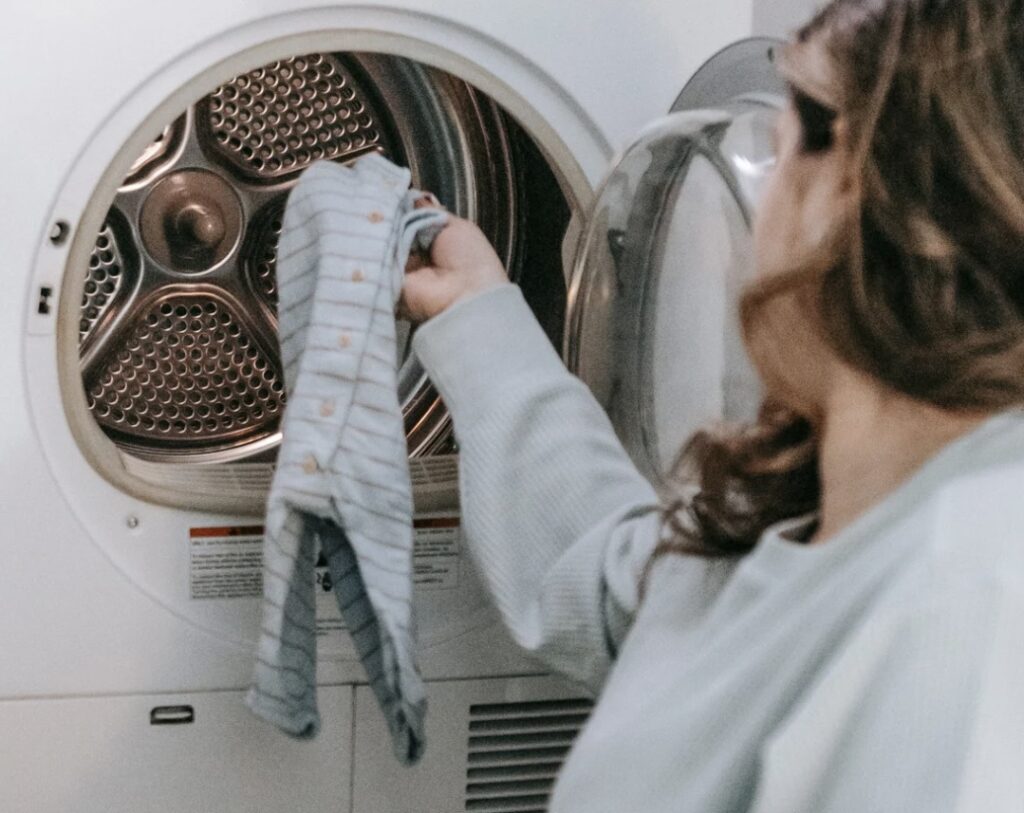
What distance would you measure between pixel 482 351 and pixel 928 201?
40cm

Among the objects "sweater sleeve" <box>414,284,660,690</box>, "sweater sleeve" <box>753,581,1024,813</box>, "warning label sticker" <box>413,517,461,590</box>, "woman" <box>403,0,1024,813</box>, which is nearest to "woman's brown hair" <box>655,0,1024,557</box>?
"woman" <box>403,0,1024,813</box>

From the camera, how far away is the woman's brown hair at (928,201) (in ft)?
1.61

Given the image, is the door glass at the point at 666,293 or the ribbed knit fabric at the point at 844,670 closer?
the ribbed knit fabric at the point at 844,670

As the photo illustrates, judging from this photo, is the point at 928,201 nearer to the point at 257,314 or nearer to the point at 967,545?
the point at 967,545

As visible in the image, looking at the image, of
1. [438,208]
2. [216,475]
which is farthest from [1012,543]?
[216,475]

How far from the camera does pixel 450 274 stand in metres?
0.90

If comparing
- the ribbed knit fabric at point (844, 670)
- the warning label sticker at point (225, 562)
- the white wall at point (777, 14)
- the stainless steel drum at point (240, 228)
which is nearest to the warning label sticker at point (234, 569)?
the warning label sticker at point (225, 562)

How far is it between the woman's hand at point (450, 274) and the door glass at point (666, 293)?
100 mm

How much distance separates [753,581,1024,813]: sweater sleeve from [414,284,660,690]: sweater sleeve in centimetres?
33

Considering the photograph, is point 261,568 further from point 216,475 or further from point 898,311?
point 898,311

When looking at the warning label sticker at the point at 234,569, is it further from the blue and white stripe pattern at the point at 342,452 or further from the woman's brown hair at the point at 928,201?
the woman's brown hair at the point at 928,201

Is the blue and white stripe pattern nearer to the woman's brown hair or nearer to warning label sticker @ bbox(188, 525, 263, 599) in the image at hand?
warning label sticker @ bbox(188, 525, 263, 599)

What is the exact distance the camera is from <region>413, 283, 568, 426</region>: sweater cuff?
847mm

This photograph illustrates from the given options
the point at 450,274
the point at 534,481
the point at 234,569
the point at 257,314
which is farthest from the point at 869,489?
the point at 257,314
